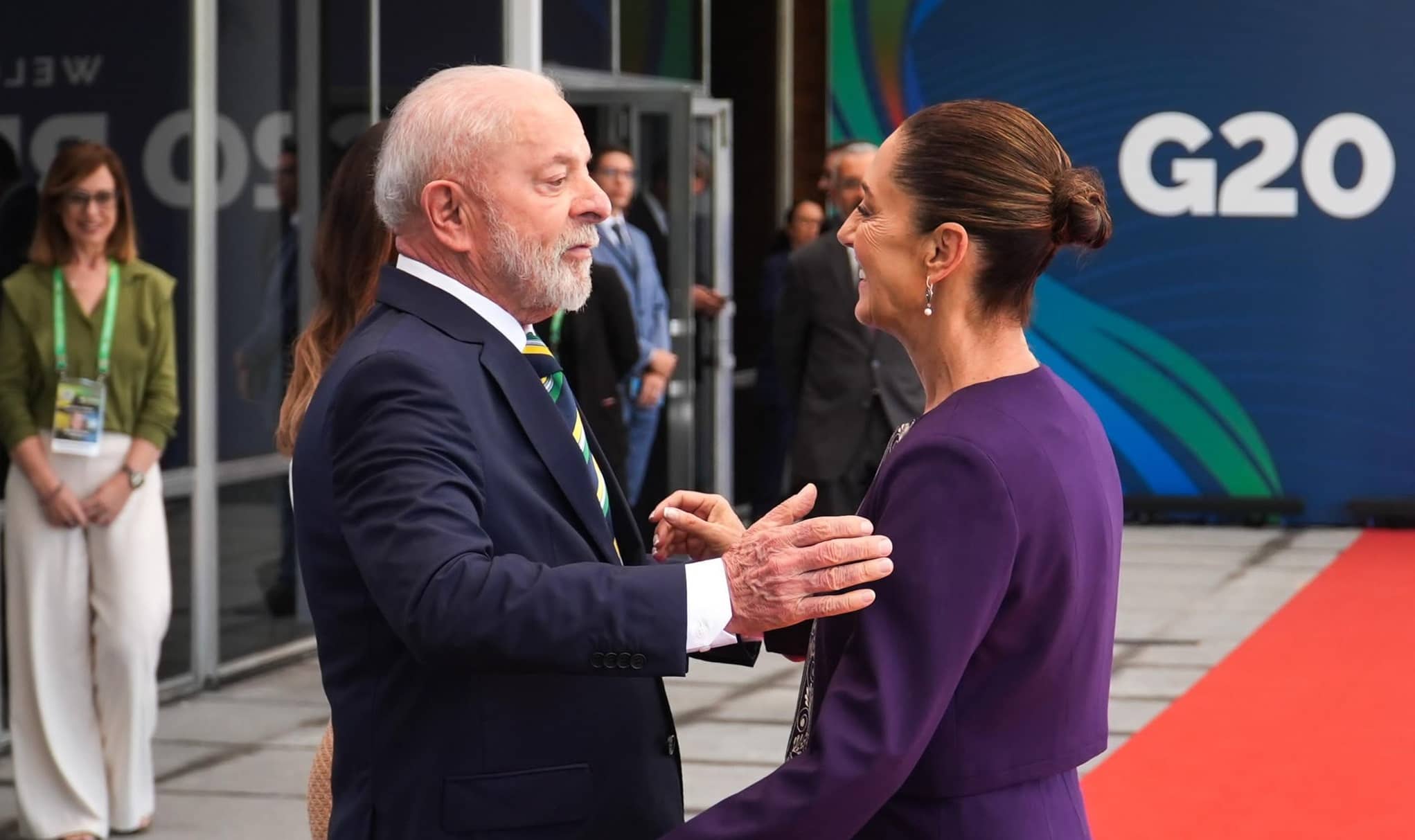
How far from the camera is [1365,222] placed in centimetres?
1112

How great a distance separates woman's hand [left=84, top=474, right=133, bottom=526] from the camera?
4992 mm

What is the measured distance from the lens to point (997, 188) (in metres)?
1.98

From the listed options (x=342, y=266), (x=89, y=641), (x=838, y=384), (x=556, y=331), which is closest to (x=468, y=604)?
(x=342, y=266)

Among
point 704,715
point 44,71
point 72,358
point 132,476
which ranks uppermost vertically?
point 44,71

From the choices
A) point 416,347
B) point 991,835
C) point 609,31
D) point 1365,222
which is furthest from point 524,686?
point 1365,222

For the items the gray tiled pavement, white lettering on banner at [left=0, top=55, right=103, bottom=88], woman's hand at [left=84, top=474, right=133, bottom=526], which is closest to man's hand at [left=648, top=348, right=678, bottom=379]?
the gray tiled pavement

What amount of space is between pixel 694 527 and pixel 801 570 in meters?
0.49

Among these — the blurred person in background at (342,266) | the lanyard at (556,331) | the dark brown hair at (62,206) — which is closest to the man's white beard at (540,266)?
the blurred person in background at (342,266)

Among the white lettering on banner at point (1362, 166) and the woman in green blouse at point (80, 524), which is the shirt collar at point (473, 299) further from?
the white lettering on banner at point (1362, 166)

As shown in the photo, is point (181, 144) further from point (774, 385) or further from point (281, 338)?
point (774, 385)

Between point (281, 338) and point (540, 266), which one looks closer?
point (540, 266)

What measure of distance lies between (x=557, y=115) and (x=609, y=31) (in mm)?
7986

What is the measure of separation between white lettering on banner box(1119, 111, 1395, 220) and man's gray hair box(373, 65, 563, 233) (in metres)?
9.78

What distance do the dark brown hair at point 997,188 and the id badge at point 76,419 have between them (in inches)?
138
